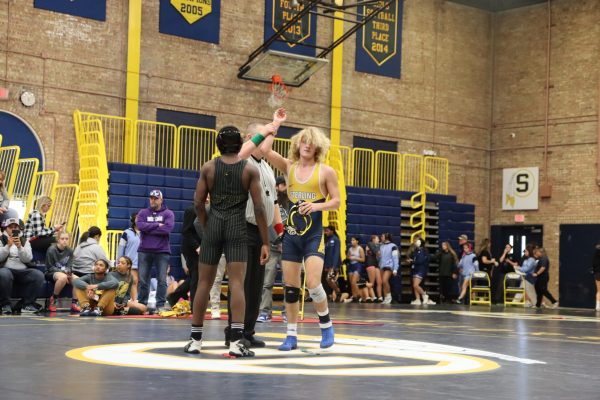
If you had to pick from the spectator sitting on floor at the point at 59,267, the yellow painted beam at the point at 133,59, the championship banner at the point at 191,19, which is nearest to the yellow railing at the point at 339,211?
the championship banner at the point at 191,19

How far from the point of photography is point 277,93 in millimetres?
27172

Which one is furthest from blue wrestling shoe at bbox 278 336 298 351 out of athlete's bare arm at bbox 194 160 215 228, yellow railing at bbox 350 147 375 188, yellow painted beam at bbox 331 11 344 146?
yellow painted beam at bbox 331 11 344 146

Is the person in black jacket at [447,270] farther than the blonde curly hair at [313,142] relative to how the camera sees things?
Yes

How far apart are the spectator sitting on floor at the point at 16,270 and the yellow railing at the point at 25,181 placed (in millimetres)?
7027

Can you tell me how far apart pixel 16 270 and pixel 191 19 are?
43.6 feet

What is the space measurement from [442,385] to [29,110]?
745 inches

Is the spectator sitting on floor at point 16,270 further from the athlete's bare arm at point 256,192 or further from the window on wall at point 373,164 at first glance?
the window on wall at point 373,164

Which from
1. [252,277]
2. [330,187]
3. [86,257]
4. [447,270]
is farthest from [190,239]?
[447,270]

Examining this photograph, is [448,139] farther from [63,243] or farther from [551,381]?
[551,381]

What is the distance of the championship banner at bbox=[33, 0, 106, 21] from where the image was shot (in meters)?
23.5

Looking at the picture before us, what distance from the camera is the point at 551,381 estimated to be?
21.2ft

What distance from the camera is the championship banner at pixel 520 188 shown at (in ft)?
104

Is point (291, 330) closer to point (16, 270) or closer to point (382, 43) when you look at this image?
point (16, 270)

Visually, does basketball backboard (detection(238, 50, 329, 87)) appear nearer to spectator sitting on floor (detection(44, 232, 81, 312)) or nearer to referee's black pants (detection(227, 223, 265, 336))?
spectator sitting on floor (detection(44, 232, 81, 312))
